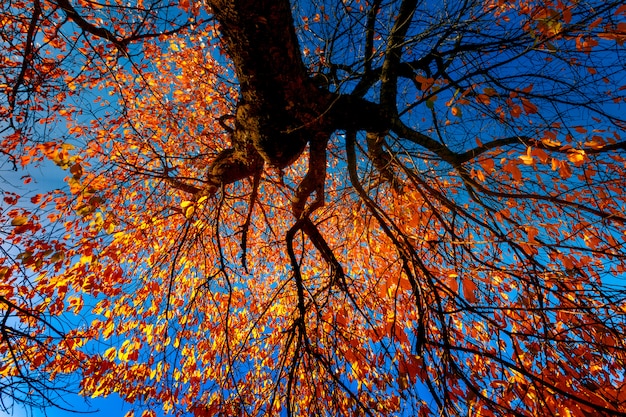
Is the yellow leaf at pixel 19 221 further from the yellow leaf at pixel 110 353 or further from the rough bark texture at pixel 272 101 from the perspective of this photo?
the yellow leaf at pixel 110 353

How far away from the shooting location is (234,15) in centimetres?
212

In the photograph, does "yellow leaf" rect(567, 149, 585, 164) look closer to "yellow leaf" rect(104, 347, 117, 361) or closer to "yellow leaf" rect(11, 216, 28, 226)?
"yellow leaf" rect(11, 216, 28, 226)

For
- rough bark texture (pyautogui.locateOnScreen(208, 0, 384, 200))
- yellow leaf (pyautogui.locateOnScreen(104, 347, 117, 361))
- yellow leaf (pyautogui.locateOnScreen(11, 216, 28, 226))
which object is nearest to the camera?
rough bark texture (pyautogui.locateOnScreen(208, 0, 384, 200))

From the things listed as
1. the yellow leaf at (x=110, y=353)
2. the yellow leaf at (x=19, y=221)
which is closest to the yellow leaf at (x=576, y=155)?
the yellow leaf at (x=19, y=221)

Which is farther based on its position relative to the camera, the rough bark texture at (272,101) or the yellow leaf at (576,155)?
the yellow leaf at (576,155)

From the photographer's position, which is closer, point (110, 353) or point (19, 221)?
Result: point (19, 221)

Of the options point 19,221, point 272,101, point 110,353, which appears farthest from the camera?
point 110,353

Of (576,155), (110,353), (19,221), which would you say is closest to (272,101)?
(19,221)

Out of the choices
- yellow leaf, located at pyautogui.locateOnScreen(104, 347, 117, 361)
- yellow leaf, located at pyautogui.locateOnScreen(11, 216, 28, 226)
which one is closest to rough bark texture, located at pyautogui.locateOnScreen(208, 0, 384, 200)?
yellow leaf, located at pyautogui.locateOnScreen(11, 216, 28, 226)

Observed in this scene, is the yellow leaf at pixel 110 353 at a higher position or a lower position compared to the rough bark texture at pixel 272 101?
lower

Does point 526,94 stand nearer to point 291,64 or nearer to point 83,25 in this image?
point 291,64

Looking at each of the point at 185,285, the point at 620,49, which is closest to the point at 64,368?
the point at 185,285

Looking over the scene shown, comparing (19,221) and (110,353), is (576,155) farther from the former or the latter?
(110,353)

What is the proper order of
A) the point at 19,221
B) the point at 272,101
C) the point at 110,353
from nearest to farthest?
the point at 19,221
the point at 272,101
the point at 110,353
